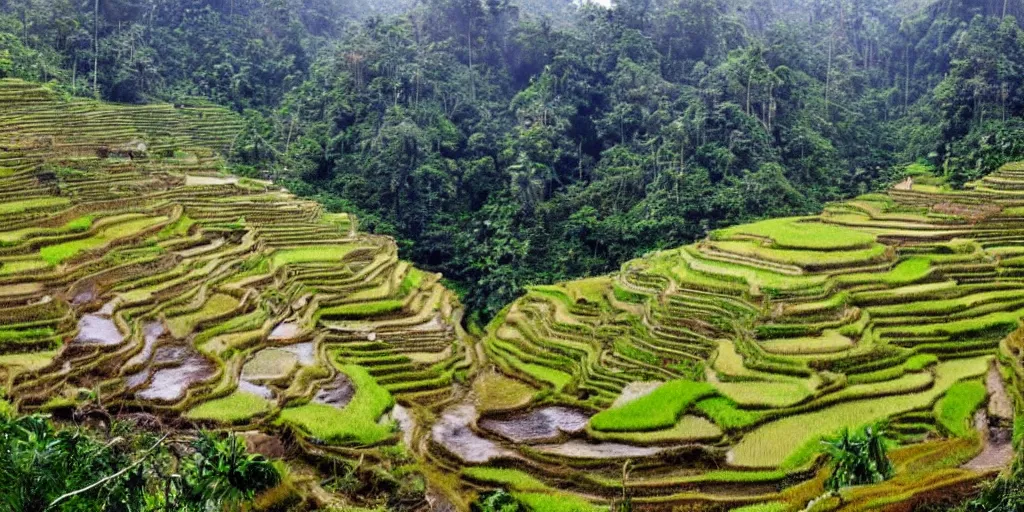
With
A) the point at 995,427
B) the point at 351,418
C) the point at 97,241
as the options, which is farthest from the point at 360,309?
the point at 995,427

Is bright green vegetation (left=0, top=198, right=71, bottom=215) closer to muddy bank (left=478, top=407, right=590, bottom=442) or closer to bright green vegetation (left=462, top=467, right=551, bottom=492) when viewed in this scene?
muddy bank (left=478, top=407, right=590, bottom=442)

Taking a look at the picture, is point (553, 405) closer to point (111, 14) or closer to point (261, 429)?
point (261, 429)

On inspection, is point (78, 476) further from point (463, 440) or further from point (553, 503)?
point (463, 440)

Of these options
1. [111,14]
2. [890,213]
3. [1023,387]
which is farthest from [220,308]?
[111,14]

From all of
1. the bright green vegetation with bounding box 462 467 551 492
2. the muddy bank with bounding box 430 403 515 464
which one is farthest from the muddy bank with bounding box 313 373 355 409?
the bright green vegetation with bounding box 462 467 551 492

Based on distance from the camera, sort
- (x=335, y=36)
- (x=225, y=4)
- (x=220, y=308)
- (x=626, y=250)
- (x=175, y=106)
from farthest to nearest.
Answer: (x=335, y=36) → (x=225, y=4) → (x=175, y=106) → (x=626, y=250) → (x=220, y=308)

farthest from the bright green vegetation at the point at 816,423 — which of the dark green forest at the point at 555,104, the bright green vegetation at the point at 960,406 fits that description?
the dark green forest at the point at 555,104
